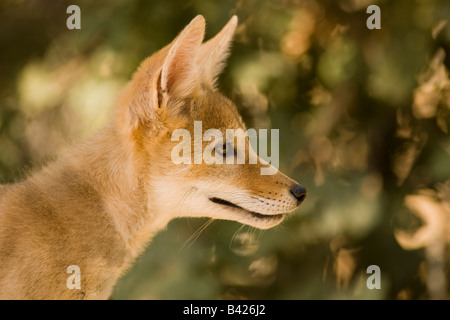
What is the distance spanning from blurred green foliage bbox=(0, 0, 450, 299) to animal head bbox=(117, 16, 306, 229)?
1580mm

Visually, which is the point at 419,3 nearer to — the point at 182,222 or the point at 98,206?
the point at 182,222

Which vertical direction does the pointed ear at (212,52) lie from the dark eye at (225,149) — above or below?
above

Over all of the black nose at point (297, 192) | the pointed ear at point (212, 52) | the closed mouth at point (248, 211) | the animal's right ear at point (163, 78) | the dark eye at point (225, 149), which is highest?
the pointed ear at point (212, 52)

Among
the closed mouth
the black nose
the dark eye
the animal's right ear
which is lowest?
the closed mouth

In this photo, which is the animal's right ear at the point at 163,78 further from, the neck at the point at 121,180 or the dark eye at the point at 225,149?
the dark eye at the point at 225,149

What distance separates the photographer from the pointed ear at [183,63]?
330 cm

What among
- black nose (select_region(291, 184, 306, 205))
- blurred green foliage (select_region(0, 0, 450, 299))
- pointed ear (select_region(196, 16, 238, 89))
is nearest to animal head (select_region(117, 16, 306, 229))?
black nose (select_region(291, 184, 306, 205))

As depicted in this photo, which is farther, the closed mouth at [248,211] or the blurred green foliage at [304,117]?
the blurred green foliage at [304,117]

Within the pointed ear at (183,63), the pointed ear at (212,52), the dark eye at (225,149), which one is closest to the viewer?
the pointed ear at (183,63)

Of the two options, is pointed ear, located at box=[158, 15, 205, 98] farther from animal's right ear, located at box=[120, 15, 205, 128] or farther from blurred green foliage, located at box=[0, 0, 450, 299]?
blurred green foliage, located at box=[0, 0, 450, 299]

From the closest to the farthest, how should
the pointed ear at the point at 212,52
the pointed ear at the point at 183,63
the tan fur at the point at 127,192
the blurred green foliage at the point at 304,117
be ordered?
the tan fur at the point at 127,192 → the pointed ear at the point at 183,63 → the pointed ear at the point at 212,52 → the blurred green foliage at the point at 304,117

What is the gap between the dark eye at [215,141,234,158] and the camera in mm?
3641

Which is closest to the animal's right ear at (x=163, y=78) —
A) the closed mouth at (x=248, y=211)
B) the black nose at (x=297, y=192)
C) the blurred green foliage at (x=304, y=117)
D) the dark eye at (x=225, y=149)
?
the dark eye at (x=225, y=149)

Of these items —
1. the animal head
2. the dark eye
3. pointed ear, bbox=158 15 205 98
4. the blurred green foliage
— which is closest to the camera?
pointed ear, bbox=158 15 205 98
